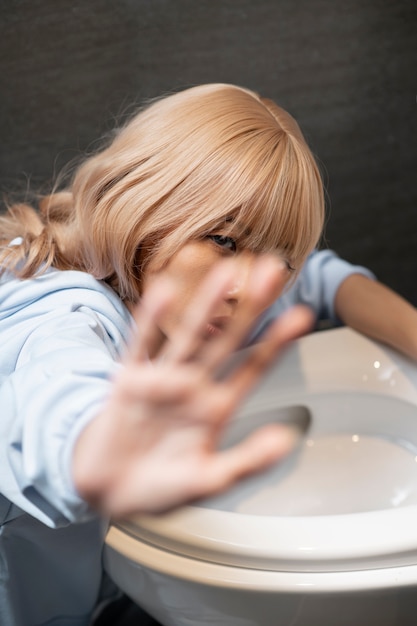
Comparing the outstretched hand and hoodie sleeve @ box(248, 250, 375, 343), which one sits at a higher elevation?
the outstretched hand

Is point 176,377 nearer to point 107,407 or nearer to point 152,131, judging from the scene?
point 107,407

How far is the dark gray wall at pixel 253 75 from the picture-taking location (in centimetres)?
100

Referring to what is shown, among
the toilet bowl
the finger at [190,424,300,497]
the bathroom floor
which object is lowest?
the bathroom floor

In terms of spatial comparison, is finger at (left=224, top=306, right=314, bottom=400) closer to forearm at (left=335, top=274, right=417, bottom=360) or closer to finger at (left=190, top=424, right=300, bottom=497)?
finger at (left=190, top=424, right=300, bottom=497)

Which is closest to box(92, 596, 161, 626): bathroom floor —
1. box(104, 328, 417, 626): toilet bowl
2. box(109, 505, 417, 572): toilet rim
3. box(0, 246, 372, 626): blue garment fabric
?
box(0, 246, 372, 626): blue garment fabric

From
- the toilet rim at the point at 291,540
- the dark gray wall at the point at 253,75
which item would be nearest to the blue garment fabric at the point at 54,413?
the toilet rim at the point at 291,540

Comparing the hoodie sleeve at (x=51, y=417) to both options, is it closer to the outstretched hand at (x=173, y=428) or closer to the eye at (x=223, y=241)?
the outstretched hand at (x=173, y=428)

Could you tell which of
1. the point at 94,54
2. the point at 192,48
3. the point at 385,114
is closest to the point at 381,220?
the point at 385,114

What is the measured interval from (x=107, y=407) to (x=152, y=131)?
0.45 m

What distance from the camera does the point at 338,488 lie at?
36.5 inches

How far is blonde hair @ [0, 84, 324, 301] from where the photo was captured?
2.42 ft

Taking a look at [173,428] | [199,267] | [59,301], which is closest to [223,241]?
[199,267]

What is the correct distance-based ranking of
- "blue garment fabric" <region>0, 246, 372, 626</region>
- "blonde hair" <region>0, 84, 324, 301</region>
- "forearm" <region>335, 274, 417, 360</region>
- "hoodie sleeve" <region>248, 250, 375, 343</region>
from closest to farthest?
"blue garment fabric" <region>0, 246, 372, 626</region>
"blonde hair" <region>0, 84, 324, 301</region>
"forearm" <region>335, 274, 417, 360</region>
"hoodie sleeve" <region>248, 250, 375, 343</region>

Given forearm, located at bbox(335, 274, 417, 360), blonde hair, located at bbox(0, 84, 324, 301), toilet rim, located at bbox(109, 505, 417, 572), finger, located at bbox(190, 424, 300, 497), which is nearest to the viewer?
finger, located at bbox(190, 424, 300, 497)
